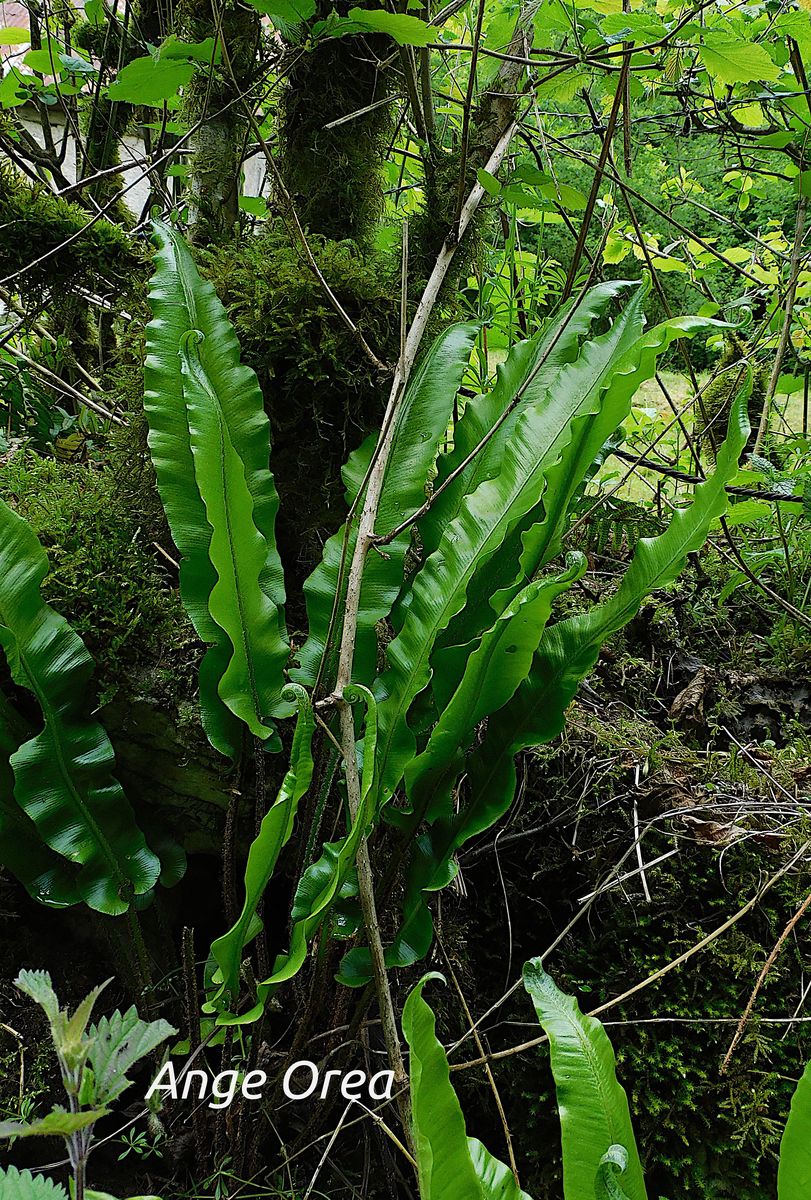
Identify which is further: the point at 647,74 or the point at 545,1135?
the point at 647,74

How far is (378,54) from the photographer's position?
1.12 metres

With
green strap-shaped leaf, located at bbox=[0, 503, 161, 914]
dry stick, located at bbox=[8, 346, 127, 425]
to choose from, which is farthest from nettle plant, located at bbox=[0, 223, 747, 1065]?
dry stick, located at bbox=[8, 346, 127, 425]

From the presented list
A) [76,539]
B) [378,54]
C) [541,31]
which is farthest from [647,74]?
[76,539]

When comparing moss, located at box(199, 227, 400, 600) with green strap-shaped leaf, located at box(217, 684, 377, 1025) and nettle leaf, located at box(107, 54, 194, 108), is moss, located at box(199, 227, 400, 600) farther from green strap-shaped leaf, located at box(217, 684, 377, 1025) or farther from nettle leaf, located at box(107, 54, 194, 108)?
green strap-shaped leaf, located at box(217, 684, 377, 1025)

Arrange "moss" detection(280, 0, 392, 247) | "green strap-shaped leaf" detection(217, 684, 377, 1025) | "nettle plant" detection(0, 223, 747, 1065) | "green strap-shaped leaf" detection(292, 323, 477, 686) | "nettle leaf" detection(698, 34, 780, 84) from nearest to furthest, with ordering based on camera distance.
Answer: "green strap-shaped leaf" detection(217, 684, 377, 1025) < "nettle plant" detection(0, 223, 747, 1065) < "green strap-shaped leaf" detection(292, 323, 477, 686) < "nettle leaf" detection(698, 34, 780, 84) < "moss" detection(280, 0, 392, 247)

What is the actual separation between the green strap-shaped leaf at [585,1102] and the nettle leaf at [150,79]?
1.09 meters

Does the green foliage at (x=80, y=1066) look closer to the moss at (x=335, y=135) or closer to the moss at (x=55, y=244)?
the moss at (x=335, y=135)

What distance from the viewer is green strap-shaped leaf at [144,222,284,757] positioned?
813 mm

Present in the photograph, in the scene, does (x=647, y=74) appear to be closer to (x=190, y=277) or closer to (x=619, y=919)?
(x=190, y=277)

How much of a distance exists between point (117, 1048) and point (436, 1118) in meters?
0.26

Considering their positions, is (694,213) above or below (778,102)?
below

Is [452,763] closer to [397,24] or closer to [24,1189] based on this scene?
[24,1189]

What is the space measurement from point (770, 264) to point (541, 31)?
1.13m

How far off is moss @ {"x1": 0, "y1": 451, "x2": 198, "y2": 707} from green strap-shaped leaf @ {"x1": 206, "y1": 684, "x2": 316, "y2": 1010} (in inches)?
12.1
